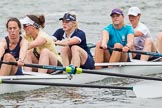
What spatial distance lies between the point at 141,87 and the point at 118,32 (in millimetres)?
1659

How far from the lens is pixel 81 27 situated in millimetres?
19422

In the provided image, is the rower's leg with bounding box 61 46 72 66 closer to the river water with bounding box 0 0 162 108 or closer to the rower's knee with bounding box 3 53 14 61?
the river water with bounding box 0 0 162 108

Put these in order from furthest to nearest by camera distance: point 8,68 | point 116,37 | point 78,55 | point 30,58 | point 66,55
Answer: point 116,37, point 66,55, point 78,55, point 30,58, point 8,68

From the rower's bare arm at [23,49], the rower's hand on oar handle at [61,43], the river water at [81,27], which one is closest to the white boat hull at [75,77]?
the river water at [81,27]

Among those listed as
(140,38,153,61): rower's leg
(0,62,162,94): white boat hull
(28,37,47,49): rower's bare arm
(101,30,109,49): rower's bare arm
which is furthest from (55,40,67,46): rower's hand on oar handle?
(140,38,153,61): rower's leg

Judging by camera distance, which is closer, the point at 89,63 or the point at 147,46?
the point at 89,63

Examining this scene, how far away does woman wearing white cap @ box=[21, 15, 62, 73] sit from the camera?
10.5 meters

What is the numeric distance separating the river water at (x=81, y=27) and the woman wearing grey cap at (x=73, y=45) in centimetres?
50

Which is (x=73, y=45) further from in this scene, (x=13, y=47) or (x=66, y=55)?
(x=13, y=47)

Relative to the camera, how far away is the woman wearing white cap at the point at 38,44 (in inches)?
412

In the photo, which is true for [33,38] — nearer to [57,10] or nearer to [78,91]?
[78,91]

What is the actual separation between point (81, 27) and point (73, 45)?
862 centimetres

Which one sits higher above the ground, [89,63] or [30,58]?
[30,58]

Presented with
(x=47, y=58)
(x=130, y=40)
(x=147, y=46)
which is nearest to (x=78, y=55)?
(x=47, y=58)
